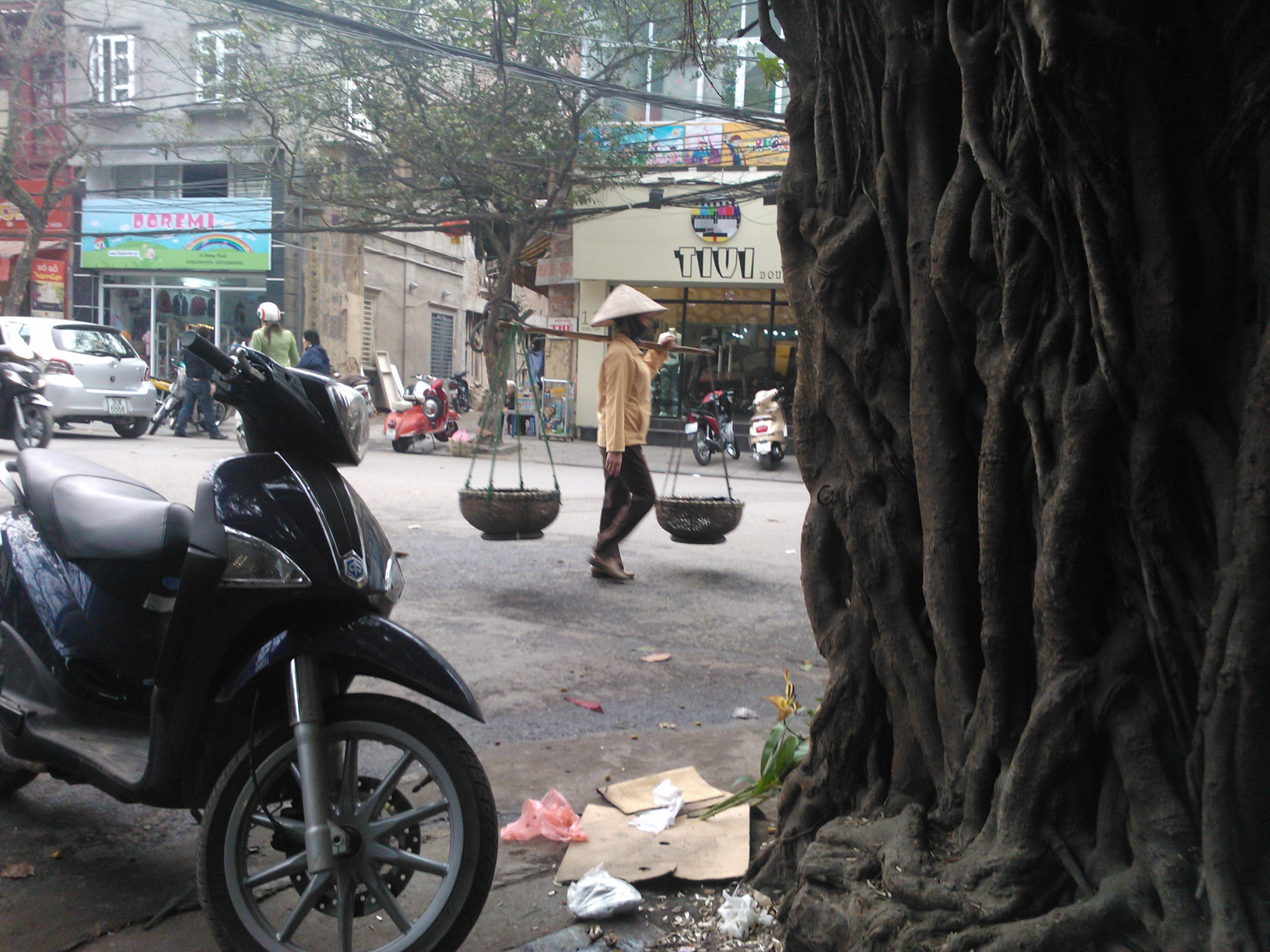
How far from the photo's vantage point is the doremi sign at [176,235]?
77.8 feet

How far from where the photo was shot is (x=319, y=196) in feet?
65.0

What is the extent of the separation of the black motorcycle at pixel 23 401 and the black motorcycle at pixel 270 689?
7652mm

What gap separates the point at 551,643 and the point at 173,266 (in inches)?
886


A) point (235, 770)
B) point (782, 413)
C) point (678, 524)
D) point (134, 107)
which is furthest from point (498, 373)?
point (134, 107)

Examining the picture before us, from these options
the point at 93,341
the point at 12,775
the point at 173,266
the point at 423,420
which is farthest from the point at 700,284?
the point at 12,775

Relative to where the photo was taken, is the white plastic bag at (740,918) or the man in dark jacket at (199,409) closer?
the white plastic bag at (740,918)

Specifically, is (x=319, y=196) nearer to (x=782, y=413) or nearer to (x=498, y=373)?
(x=782, y=413)

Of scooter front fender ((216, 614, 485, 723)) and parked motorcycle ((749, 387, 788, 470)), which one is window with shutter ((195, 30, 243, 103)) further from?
scooter front fender ((216, 614, 485, 723))

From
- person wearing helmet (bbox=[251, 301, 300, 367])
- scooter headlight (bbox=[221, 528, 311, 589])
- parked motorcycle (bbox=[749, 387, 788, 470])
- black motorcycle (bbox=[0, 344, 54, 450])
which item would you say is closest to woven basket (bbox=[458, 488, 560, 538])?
scooter headlight (bbox=[221, 528, 311, 589])

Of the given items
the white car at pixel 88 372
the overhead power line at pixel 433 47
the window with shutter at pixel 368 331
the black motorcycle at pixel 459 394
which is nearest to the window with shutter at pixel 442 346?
the window with shutter at pixel 368 331

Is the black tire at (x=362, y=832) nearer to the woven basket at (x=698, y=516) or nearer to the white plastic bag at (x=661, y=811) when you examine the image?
the white plastic bag at (x=661, y=811)

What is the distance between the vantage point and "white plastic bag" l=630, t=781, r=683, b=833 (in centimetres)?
303

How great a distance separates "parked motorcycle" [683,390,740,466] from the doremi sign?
11.7 m

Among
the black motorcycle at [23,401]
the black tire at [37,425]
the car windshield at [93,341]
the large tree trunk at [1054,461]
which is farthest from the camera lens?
the car windshield at [93,341]
